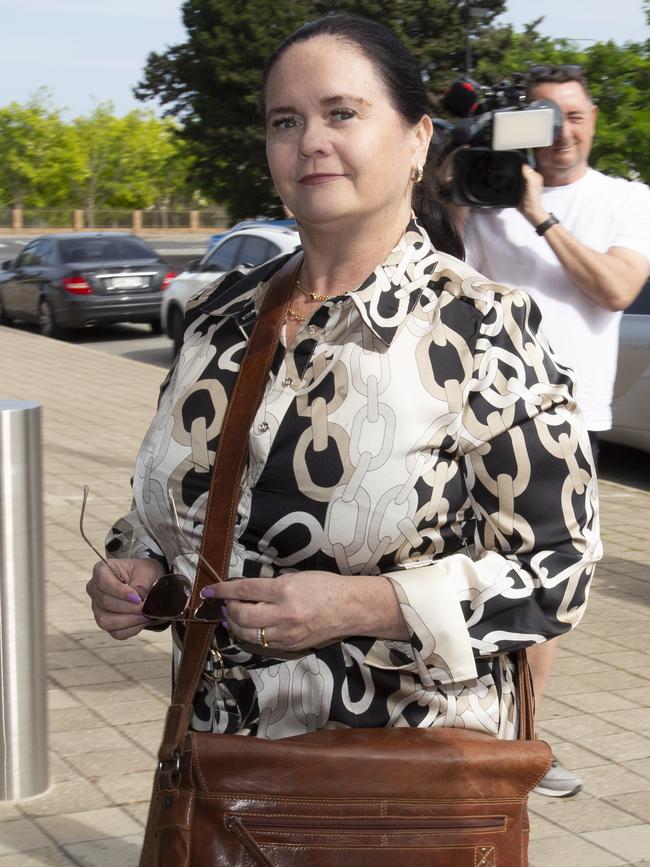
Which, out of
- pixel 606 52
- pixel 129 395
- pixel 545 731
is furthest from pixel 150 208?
pixel 545 731

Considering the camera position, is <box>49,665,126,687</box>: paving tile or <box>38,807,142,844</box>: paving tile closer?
<box>38,807,142,844</box>: paving tile

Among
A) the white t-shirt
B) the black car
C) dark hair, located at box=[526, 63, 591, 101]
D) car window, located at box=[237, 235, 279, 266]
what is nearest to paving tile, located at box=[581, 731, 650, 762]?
the white t-shirt

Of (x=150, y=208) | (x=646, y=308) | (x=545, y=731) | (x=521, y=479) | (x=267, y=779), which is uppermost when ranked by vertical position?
(x=521, y=479)

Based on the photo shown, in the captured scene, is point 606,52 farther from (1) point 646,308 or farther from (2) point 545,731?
(2) point 545,731

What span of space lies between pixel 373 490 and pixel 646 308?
7925 millimetres

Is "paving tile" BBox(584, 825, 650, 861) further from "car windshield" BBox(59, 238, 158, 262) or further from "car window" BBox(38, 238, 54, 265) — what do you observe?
"car window" BBox(38, 238, 54, 265)

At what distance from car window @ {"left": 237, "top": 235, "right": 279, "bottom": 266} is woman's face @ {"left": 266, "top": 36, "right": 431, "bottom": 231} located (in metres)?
11.6

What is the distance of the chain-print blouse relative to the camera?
188 cm

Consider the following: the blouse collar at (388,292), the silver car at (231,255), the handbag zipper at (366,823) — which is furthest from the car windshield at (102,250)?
the handbag zipper at (366,823)

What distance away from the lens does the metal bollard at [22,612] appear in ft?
12.5

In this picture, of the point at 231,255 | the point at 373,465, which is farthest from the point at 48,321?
the point at 373,465

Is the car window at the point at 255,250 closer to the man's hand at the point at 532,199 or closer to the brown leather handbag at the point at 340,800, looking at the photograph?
the man's hand at the point at 532,199

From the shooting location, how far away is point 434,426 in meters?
1.91

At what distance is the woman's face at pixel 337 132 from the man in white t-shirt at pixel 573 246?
71.9 inches
